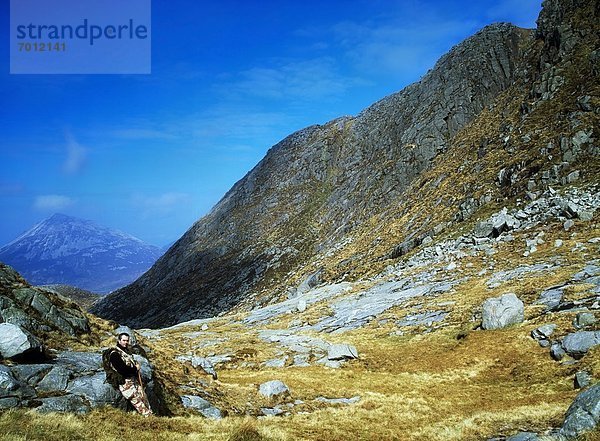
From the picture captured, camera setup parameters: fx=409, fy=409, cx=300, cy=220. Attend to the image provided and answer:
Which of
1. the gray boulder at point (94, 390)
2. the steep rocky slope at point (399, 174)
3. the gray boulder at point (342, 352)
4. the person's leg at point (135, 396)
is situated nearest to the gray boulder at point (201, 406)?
the person's leg at point (135, 396)

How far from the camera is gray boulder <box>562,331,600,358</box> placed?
72.9 ft

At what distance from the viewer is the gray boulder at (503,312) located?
2903cm

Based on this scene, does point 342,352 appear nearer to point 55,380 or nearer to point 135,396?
point 135,396

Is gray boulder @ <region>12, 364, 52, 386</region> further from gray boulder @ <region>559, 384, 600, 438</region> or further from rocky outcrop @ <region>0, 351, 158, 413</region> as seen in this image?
gray boulder @ <region>559, 384, 600, 438</region>

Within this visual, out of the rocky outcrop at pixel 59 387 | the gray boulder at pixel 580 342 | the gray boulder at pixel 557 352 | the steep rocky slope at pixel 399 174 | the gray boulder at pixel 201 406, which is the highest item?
the steep rocky slope at pixel 399 174

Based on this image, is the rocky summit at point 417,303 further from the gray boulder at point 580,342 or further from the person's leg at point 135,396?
the person's leg at point 135,396

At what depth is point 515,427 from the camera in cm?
1586

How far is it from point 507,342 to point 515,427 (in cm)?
1262

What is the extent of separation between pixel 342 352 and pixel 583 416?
68.7 ft

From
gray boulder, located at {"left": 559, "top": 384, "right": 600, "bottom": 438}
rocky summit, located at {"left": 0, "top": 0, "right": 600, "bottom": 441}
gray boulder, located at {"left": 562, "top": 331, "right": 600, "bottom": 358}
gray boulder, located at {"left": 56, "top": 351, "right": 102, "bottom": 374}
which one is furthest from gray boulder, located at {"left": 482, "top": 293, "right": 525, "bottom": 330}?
gray boulder, located at {"left": 56, "top": 351, "right": 102, "bottom": 374}

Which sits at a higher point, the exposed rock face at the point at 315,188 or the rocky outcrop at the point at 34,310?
the exposed rock face at the point at 315,188

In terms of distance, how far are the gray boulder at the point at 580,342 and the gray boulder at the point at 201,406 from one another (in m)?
19.3

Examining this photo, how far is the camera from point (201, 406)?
64.1ft

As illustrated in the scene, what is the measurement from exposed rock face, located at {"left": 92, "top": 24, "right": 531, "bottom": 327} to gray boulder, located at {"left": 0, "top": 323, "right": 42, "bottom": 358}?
3051 inches
